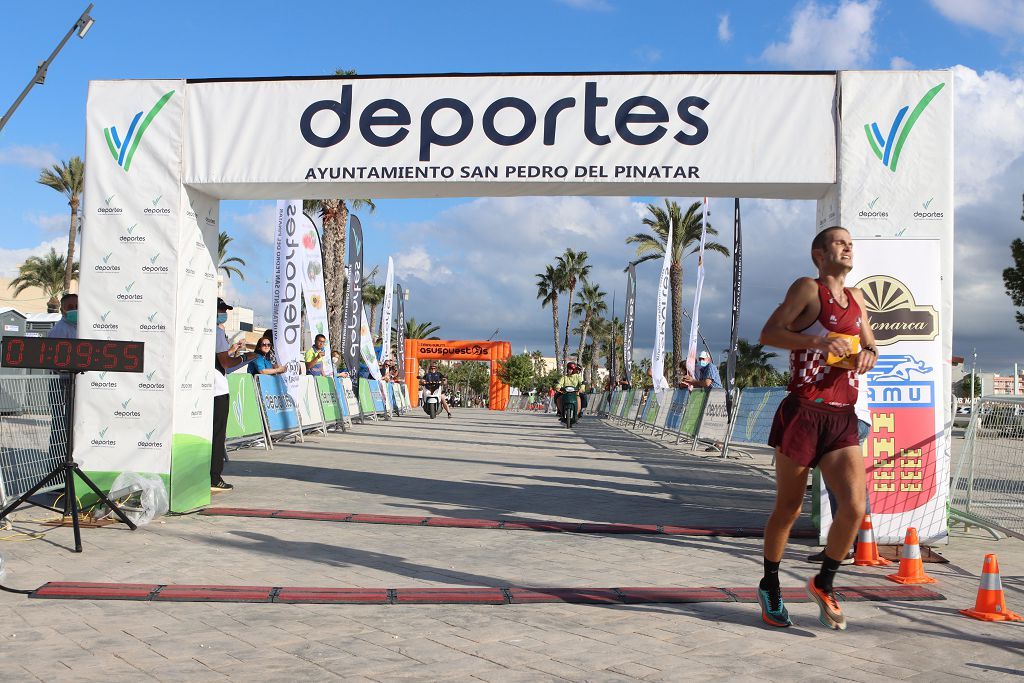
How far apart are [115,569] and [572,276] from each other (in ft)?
270

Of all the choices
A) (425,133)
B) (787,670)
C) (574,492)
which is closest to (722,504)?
(574,492)

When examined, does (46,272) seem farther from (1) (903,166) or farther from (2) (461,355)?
(1) (903,166)

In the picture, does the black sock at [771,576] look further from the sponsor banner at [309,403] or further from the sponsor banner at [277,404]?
the sponsor banner at [309,403]

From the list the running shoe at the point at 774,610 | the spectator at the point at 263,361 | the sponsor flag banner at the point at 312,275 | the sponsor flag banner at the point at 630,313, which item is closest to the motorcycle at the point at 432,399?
the sponsor flag banner at the point at 630,313

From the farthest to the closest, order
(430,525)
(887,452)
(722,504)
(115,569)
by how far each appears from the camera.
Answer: (722,504) < (430,525) < (887,452) < (115,569)

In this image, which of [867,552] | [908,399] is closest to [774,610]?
[867,552]

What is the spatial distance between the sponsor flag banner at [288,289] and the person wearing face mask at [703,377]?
25.8 feet

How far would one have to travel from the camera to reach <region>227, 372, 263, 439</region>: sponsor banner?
13.2 metres

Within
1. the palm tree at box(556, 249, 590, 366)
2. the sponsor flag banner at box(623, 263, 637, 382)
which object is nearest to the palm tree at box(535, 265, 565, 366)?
the palm tree at box(556, 249, 590, 366)

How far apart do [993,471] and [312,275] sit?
13.5 metres

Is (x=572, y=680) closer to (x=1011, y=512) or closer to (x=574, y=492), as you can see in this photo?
(x=1011, y=512)

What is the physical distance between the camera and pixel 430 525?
7.45m

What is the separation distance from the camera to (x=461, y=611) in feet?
15.6

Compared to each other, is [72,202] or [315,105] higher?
[72,202]
